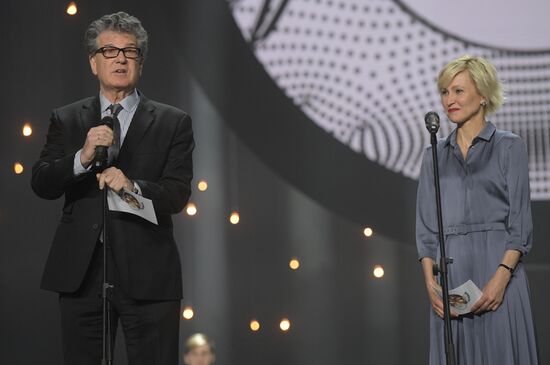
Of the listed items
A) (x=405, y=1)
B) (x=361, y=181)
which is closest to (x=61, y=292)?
(x=361, y=181)

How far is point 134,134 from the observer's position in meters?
2.57

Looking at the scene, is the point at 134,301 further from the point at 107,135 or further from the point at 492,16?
the point at 492,16

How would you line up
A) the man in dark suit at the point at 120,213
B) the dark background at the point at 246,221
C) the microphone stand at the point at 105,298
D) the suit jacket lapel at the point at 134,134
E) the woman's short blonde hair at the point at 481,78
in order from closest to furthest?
the microphone stand at the point at 105,298 → the man in dark suit at the point at 120,213 → the suit jacket lapel at the point at 134,134 → the woman's short blonde hair at the point at 481,78 → the dark background at the point at 246,221

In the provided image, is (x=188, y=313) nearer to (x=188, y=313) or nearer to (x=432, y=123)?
(x=188, y=313)

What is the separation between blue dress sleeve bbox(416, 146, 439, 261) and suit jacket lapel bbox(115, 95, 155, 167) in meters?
0.90

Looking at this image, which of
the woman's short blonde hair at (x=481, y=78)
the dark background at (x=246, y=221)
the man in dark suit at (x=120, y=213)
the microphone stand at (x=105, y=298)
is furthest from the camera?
the dark background at (x=246, y=221)

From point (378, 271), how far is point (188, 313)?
0.84 metres

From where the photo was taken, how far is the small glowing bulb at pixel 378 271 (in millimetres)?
3783

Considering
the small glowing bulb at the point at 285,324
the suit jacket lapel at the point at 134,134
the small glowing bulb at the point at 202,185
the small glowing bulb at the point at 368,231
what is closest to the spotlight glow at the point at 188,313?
the small glowing bulb at the point at 285,324

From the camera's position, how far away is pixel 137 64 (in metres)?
2.60

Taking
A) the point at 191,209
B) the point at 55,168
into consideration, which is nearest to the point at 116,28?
the point at 55,168

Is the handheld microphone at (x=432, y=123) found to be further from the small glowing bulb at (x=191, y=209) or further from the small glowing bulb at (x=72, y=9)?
the small glowing bulb at (x=72, y=9)

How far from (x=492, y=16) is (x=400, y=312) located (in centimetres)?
135

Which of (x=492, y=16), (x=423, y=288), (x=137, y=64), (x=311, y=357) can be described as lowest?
(x=311, y=357)
